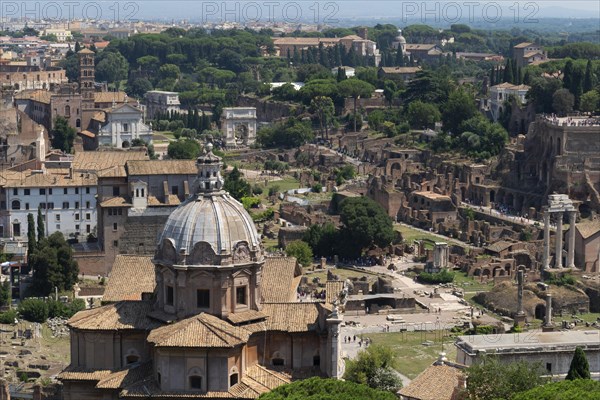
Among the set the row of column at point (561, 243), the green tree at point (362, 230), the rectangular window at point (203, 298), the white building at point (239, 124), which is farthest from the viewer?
the white building at point (239, 124)

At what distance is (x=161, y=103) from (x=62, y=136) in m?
37.9

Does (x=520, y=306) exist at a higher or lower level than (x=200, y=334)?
lower

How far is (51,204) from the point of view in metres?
69.7

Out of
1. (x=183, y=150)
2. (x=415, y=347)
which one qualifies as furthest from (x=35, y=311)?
(x=183, y=150)

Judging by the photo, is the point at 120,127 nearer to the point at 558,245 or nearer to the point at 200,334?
the point at 558,245

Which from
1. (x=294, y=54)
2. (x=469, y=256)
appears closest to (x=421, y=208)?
(x=469, y=256)

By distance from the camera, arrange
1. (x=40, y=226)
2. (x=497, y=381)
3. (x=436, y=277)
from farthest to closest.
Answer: (x=436, y=277)
(x=40, y=226)
(x=497, y=381)

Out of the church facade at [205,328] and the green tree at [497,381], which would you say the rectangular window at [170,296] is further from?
the green tree at [497,381]

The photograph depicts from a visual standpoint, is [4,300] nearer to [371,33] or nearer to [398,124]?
[398,124]

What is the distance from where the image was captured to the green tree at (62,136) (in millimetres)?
93438

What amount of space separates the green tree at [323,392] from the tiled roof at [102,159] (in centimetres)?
3646

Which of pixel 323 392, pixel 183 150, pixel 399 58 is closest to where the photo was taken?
pixel 323 392

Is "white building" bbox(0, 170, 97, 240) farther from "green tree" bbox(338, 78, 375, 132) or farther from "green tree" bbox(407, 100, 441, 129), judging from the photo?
"green tree" bbox(338, 78, 375, 132)

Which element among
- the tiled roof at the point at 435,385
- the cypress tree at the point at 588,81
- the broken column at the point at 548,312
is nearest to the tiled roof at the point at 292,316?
the tiled roof at the point at 435,385
